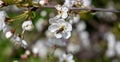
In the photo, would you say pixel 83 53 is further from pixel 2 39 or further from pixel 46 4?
pixel 46 4

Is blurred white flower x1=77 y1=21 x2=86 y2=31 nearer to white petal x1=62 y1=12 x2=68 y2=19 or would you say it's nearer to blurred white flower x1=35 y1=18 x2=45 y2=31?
blurred white flower x1=35 y1=18 x2=45 y2=31

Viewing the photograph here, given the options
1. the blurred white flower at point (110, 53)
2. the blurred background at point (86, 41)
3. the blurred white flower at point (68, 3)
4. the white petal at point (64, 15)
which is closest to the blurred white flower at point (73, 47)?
the blurred background at point (86, 41)

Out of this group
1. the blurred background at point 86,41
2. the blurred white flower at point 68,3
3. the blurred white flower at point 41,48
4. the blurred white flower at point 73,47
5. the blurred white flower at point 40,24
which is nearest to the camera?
the blurred white flower at point 68,3

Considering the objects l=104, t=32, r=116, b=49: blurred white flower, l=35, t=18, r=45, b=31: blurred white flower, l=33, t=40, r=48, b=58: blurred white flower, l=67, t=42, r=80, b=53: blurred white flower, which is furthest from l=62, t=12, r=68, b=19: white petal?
l=33, t=40, r=48, b=58: blurred white flower

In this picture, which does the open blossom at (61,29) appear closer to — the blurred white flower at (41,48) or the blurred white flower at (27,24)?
the blurred white flower at (27,24)

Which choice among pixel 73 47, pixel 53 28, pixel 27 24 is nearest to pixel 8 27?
pixel 27 24

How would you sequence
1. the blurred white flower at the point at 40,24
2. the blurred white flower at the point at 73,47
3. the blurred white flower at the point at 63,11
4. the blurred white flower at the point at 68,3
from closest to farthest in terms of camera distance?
1. the blurred white flower at the point at 63,11
2. the blurred white flower at the point at 68,3
3. the blurred white flower at the point at 40,24
4. the blurred white flower at the point at 73,47

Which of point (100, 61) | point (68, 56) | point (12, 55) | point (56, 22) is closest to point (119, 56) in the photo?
point (100, 61)

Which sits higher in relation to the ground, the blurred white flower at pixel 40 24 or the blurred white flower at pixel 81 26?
the blurred white flower at pixel 40 24

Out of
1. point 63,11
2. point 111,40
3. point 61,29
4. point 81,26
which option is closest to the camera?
point 63,11

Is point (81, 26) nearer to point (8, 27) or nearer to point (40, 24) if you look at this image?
point (40, 24)
